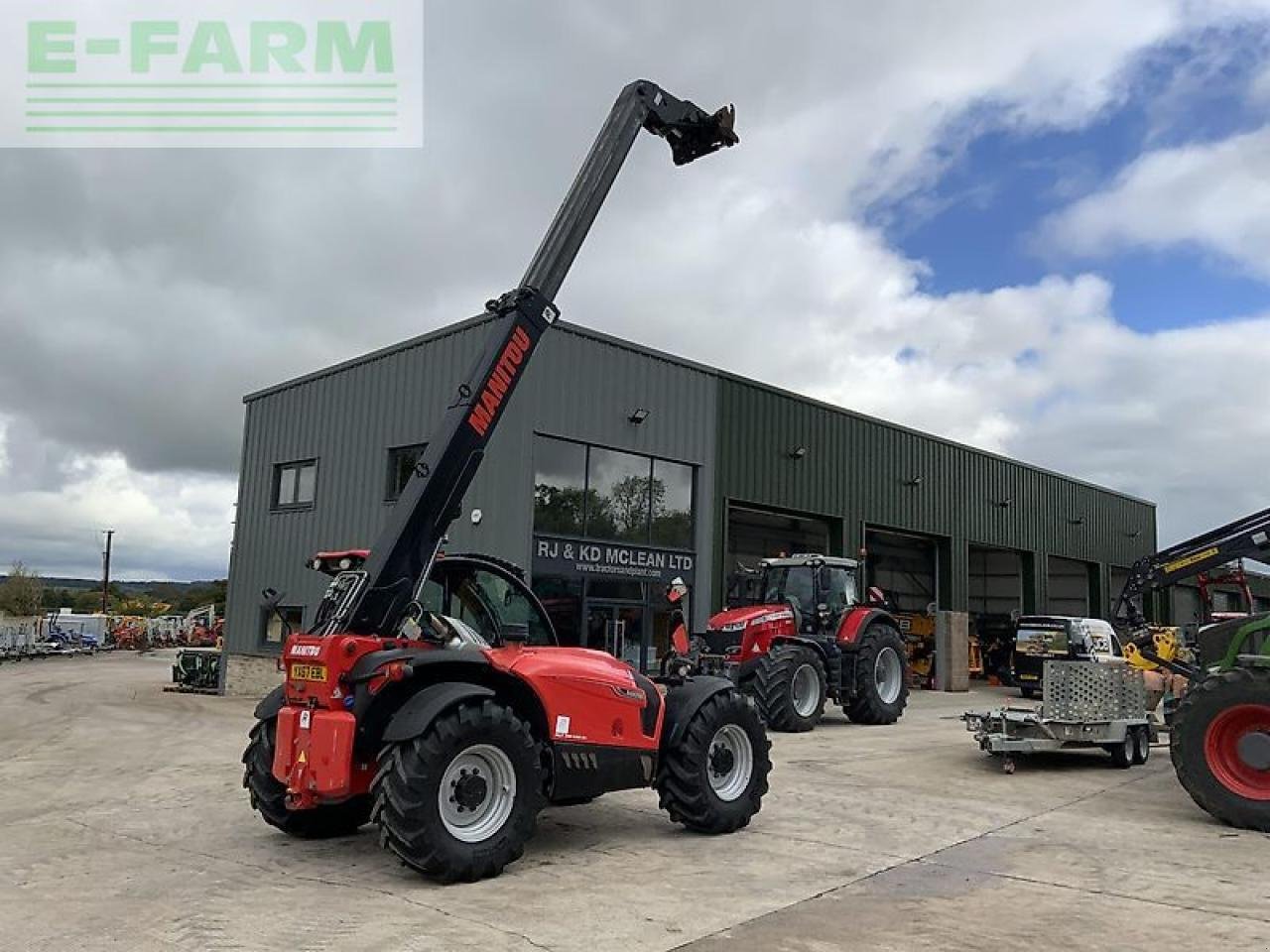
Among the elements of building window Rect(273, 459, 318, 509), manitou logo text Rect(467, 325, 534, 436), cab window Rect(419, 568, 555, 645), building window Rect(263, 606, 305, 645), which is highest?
building window Rect(273, 459, 318, 509)

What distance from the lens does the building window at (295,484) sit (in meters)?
22.0

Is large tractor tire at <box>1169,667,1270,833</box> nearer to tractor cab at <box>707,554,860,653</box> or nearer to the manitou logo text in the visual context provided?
the manitou logo text

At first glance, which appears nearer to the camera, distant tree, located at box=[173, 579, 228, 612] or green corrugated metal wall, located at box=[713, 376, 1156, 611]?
green corrugated metal wall, located at box=[713, 376, 1156, 611]

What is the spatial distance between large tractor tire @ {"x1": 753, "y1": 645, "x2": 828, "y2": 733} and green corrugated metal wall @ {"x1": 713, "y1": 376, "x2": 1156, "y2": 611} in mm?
6259

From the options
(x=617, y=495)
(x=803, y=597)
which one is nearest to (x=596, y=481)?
(x=617, y=495)

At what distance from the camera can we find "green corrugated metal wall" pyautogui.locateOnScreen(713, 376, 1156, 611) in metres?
22.6

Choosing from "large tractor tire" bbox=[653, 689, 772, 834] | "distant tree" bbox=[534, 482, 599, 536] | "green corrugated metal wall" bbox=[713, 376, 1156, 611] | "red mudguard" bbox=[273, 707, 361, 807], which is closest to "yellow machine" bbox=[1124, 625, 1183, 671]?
"green corrugated metal wall" bbox=[713, 376, 1156, 611]

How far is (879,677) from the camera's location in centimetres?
1680

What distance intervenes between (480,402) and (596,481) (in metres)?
11.7

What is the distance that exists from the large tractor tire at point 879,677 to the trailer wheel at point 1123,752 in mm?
4731

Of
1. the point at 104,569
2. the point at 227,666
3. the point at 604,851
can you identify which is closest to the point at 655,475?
the point at 227,666

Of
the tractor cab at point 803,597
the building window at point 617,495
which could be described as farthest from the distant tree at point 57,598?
the tractor cab at point 803,597

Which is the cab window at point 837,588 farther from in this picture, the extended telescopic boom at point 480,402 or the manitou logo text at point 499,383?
the manitou logo text at point 499,383

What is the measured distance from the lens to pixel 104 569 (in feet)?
250
